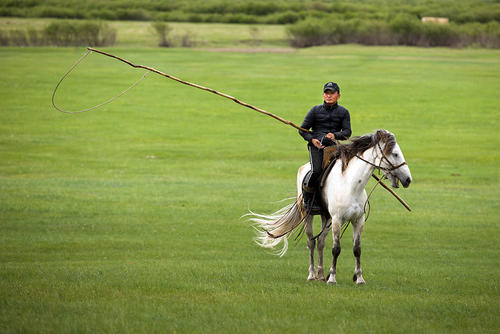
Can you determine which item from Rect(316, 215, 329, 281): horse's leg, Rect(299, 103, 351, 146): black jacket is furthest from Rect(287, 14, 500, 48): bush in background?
Rect(299, 103, 351, 146): black jacket

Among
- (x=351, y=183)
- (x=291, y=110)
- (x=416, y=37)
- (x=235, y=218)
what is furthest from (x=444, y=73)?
(x=351, y=183)

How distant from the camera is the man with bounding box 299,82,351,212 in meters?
11.3

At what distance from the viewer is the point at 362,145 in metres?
10.9

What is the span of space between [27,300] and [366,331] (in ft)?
14.2

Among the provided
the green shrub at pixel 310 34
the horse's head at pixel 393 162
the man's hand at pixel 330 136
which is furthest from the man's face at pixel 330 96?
the green shrub at pixel 310 34

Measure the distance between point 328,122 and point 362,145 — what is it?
0.83 m

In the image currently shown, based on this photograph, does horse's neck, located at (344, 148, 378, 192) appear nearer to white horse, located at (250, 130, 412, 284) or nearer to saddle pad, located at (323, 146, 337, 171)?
white horse, located at (250, 130, 412, 284)

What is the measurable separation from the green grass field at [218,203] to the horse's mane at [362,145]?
2087mm

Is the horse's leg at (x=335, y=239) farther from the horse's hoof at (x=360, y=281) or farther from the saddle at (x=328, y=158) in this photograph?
the saddle at (x=328, y=158)

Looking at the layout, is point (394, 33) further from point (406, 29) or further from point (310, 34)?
point (310, 34)

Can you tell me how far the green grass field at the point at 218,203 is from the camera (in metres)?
8.84

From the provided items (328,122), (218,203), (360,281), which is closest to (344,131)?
(328,122)

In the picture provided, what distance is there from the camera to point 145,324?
796cm

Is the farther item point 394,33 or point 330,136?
point 394,33
